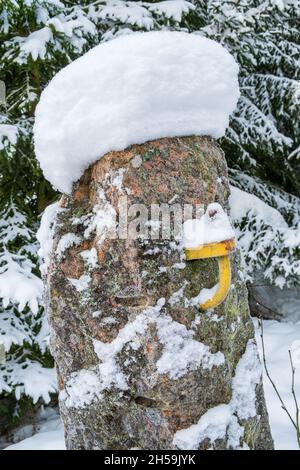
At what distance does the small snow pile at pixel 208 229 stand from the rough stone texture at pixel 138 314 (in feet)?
0.21

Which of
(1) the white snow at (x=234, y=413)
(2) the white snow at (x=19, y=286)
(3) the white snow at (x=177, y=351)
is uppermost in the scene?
(3) the white snow at (x=177, y=351)

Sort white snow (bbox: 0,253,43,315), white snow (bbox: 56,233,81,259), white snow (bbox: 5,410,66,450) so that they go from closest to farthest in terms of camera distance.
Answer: white snow (bbox: 56,233,81,259) < white snow (bbox: 0,253,43,315) < white snow (bbox: 5,410,66,450)

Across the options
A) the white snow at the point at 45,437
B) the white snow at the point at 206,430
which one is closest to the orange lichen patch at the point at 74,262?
the white snow at the point at 206,430

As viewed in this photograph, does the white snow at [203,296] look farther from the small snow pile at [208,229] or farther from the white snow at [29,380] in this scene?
the white snow at [29,380]

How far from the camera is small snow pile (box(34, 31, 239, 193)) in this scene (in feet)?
5.83

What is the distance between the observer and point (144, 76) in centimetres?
177

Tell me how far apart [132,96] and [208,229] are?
1.91ft

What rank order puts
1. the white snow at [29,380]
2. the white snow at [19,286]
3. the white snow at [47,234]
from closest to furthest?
1. the white snow at [47,234]
2. the white snow at [19,286]
3. the white snow at [29,380]

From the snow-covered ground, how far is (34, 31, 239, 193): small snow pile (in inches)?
58.0

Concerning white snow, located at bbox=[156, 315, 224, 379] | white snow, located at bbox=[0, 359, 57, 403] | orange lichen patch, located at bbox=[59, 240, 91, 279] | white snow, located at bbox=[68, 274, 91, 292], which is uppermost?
orange lichen patch, located at bbox=[59, 240, 91, 279]

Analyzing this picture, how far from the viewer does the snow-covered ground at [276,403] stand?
3.40 meters

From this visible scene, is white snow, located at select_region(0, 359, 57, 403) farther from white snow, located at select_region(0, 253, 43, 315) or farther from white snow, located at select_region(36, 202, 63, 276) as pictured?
white snow, located at select_region(36, 202, 63, 276)

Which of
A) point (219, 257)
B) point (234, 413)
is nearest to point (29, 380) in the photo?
point (234, 413)

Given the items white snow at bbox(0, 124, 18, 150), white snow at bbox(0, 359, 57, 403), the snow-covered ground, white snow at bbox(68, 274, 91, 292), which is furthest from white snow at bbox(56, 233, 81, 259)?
white snow at bbox(0, 359, 57, 403)
